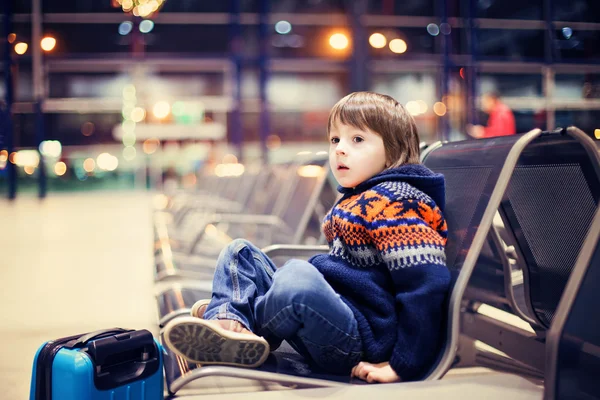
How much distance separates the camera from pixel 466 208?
5.51 ft

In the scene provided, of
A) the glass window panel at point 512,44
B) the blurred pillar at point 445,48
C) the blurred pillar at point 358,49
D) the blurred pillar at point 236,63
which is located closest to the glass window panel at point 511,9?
→ the glass window panel at point 512,44

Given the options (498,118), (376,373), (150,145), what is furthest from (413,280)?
(150,145)

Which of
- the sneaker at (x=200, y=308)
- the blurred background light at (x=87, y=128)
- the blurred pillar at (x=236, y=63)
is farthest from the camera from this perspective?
the blurred background light at (x=87, y=128)

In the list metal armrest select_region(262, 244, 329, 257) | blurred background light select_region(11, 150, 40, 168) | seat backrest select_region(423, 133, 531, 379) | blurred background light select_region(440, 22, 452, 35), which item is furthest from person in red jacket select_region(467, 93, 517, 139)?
blurred background light select_region(11, 150, 40, 168)

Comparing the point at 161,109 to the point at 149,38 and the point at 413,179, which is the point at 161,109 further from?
the point at 413,179

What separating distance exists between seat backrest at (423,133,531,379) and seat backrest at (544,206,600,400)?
23 cm

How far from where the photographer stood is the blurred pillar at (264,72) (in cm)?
1176

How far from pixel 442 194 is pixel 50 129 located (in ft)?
38.6

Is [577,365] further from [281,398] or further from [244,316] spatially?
[244,316]

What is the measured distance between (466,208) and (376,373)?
53cm

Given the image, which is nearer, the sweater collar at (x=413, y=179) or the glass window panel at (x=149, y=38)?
the sweater collar at (x=413, y=179)

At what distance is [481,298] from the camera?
6.84 feet

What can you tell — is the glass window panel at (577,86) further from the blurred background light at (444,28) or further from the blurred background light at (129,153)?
the blurred background light at (129,153)

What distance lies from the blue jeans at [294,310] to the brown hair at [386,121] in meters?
0.40
